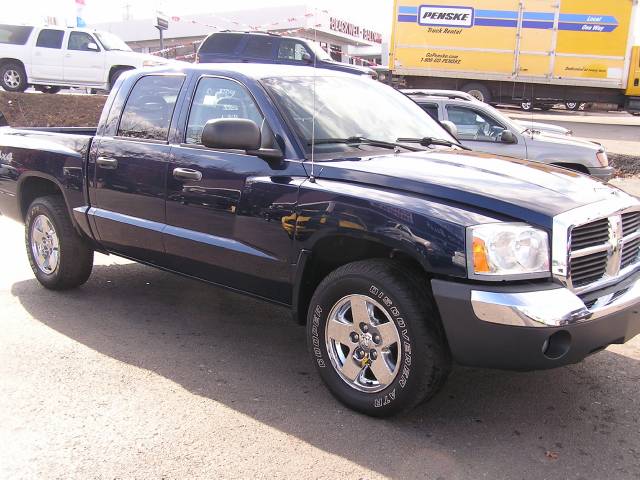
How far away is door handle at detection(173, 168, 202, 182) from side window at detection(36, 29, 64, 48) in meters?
15.3

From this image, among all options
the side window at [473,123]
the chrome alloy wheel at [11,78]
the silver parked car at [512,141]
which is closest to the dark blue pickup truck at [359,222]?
the silver parked car at [512,141]

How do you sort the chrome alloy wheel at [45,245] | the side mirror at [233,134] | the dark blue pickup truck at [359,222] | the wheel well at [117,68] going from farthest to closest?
the wheel well at [117,68], the chrome alloy wheel at [45,245], the side mirror at [233,134], the dark blue pickup truck at [359,222]

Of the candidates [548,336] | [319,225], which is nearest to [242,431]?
[319,225]

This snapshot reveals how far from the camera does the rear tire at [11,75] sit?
17.7m

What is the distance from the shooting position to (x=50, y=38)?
57.6 feet

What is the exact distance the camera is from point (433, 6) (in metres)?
20.4

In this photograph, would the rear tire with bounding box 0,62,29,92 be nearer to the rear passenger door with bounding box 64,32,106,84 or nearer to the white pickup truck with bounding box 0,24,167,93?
the white pickup truck with bounding box 0,24,167,93

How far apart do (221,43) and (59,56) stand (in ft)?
18.1

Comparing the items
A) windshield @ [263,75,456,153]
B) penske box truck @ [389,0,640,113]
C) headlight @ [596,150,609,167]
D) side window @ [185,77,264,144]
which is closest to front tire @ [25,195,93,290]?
side window @ [185,77,264,144]

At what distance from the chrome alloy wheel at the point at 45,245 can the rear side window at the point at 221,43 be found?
10.1 m

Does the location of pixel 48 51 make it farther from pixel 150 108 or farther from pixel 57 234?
pixel 150 108

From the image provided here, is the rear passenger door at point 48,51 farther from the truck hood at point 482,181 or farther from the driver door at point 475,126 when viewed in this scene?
the truck hood at point 482,181

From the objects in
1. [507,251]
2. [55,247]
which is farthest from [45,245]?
[507,251]

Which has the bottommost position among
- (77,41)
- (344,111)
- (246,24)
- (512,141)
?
(512,141)
